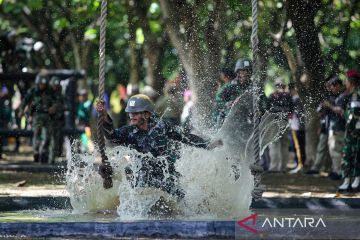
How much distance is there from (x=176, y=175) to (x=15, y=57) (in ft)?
58.8

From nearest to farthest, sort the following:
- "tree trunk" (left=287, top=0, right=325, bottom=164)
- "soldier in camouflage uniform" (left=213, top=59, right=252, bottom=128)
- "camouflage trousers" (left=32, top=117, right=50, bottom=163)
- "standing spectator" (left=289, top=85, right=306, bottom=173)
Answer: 1. "soldier in camouflage uniform" (left=213, top=59, right=252, bottom=128)
2. "tree trunk" (left=287, top=0, right=325, bottom=164)
3. "standing spectator" (left=289, top=85, right=306, bottom=173)
4. "camouflage trousers" (left=32, top=117, right=50, bottom=163)

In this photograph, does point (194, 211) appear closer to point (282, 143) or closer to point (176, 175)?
point (176, 175)

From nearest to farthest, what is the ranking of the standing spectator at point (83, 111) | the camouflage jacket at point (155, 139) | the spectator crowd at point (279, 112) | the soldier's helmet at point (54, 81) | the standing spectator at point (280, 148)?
the camouflage jacket at point (155, 139) < the spectator crowd at point (279, 112) < the standing spectator at point (280, 148) < the soldier's helmet at point (54, 81) < the standing spectator at point (83, 111)

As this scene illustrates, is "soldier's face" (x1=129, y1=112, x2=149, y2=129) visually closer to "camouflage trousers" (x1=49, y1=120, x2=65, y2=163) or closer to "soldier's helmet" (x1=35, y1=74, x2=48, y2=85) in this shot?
"soldier's helmet" (x1=35, y1=74, x2=48, y2=85)

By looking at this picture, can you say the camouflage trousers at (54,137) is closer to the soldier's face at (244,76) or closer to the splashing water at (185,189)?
the soldier's face at (244,76)

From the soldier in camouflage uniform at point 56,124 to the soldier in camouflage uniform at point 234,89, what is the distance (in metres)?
9.55

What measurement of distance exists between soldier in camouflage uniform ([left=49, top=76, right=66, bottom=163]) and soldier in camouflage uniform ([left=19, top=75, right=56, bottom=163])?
0.09 metres

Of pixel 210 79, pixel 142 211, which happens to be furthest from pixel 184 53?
pixel 142 211

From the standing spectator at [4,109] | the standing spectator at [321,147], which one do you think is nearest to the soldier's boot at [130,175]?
the standing spectator at [321,147]

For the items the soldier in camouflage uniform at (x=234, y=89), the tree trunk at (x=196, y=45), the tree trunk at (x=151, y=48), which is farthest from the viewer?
the tree trunk at (x=151, y=48)

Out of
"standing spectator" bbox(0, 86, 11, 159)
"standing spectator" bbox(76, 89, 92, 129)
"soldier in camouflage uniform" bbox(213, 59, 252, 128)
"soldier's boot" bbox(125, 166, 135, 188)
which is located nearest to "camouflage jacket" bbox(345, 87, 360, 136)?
"soldier in camouflage uniform" bbox(213, 59, 252, 128)

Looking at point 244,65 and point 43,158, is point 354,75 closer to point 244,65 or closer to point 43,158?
point 244,65

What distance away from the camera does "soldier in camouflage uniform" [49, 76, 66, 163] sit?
2473 cm

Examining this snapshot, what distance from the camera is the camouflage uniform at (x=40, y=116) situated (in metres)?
24.6
